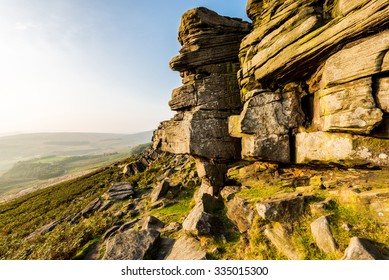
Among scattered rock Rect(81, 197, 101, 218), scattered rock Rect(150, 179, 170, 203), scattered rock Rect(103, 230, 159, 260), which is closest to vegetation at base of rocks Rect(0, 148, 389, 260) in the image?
scattered rock Rect(150, 179, 170, 203)

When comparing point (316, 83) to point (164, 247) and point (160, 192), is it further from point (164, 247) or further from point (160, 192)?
point (160, 192)

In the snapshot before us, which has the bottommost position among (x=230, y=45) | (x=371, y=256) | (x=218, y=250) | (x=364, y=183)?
(x=218, y=250)

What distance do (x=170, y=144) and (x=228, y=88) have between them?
8428 millimetres

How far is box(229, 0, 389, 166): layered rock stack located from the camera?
903 centimetres

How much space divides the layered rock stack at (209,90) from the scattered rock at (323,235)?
874 cm

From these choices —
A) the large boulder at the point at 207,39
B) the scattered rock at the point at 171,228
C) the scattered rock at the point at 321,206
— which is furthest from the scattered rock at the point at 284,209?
the large boulder at the point at 207,39

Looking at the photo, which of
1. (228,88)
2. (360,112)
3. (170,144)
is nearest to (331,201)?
(360,112)

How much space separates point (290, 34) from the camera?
1179cm

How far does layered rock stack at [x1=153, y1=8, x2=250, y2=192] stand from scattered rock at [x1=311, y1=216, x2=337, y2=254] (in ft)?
28.7

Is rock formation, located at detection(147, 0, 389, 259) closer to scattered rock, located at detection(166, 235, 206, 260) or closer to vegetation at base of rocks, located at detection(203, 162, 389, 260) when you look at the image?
vegetation at base of rocks, located at detection(203, 162, 389, 260)

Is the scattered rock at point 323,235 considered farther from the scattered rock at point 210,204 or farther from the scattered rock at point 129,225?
the scattered rock at point 129,225

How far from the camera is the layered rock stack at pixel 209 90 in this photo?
16812mm

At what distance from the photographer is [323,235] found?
318 inches

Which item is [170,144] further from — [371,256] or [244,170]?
[371,256]
